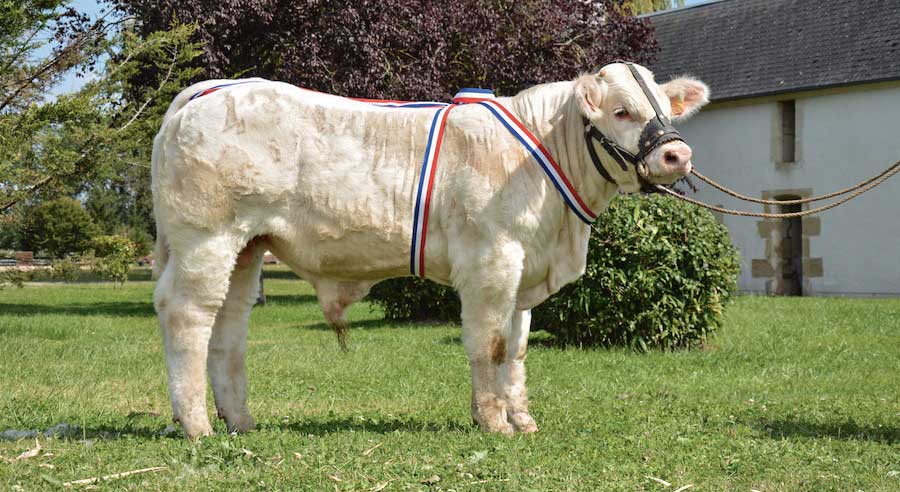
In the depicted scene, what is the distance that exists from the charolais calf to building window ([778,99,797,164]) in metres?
23.4

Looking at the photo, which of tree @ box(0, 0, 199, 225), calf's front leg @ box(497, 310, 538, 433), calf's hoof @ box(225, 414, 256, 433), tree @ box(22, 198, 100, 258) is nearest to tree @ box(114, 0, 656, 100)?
tree @ box(0, 0, 199, 225)

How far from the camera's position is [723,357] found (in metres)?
11.1

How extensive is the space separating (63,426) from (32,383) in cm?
270

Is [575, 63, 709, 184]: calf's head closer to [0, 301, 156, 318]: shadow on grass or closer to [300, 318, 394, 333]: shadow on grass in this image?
[300, 318, 394, 333]: shadow on grass

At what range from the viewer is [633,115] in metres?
5.81

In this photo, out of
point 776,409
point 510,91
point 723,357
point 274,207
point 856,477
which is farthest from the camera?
point 510,91

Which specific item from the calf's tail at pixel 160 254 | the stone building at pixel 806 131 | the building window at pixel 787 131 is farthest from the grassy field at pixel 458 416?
the building window at pixel 787 131

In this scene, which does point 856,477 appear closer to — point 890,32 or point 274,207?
point 274,207

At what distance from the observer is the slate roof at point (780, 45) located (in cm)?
2611

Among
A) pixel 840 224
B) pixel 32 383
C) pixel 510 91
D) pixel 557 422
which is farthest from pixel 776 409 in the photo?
pixel 840 224

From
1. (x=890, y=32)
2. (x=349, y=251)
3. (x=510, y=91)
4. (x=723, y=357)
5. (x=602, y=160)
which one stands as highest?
(x=890, y=32)

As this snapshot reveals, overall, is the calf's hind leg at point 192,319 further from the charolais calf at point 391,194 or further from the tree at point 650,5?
the tree at point 650,5

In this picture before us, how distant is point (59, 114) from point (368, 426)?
7.78 metres

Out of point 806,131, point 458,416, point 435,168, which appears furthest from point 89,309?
point 806,131
